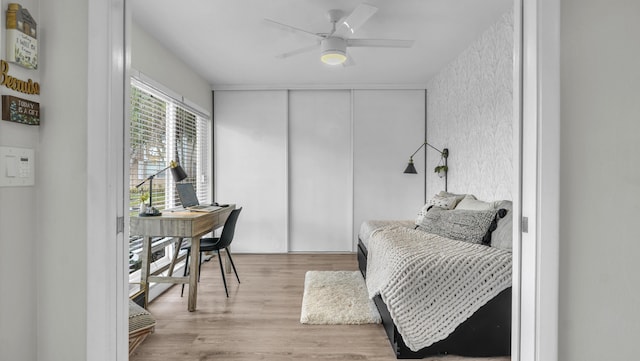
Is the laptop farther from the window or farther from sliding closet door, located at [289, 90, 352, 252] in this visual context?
sliding closet door, located at [289, 90, 352, 252]

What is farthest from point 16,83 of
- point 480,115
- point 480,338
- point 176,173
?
point 480,115

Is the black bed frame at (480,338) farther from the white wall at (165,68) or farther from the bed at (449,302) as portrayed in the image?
the white wall at (165,68)

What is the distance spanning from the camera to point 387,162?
191 inches

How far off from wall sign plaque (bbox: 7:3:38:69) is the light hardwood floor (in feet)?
5.71

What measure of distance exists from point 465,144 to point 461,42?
985 mm

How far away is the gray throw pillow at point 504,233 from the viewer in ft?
7.29

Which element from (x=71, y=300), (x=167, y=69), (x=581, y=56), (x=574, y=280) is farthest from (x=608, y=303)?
(x=167, y=69)

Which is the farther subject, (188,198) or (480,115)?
(188,198)

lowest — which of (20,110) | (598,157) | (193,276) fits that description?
(193,276)

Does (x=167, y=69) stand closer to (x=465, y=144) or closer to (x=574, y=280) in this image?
(x=465, y=144)

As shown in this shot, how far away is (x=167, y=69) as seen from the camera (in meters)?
3.47

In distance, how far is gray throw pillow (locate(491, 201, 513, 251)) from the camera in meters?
2.22

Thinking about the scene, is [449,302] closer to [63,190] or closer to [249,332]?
[249,332]

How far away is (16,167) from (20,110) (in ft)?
0.58
